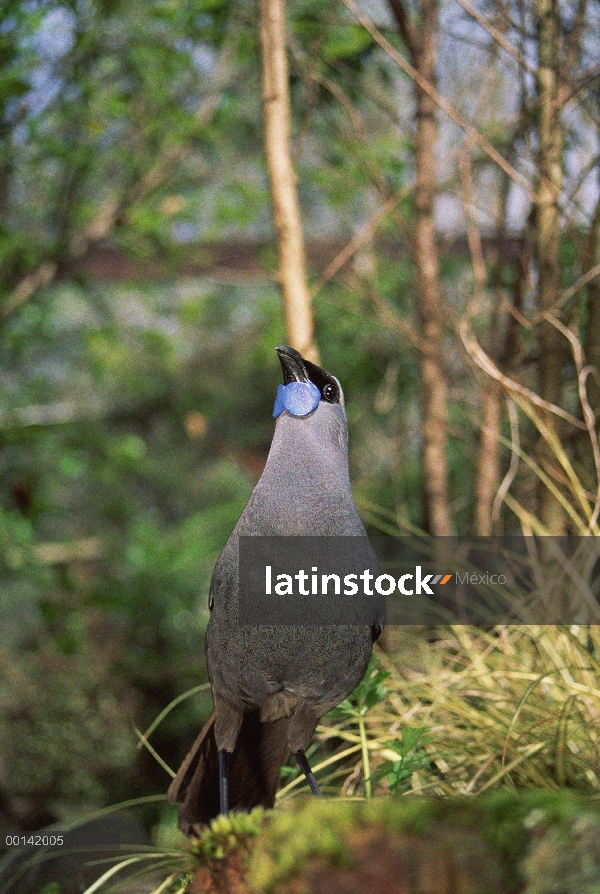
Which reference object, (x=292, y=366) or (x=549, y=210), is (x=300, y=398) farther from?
(x=549, y=210)

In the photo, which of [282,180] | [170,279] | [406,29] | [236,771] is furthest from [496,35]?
[170,279]

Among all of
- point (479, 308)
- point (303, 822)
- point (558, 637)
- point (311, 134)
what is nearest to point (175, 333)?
point (311, 134)

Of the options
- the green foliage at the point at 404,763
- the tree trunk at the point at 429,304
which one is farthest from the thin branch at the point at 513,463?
the green foliage at the point at 404,763

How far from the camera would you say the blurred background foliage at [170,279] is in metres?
1.64

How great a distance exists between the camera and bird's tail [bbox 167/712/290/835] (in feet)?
2.54

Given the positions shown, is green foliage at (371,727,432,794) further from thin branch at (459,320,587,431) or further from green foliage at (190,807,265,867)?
thin branch at (459,320,587,431)

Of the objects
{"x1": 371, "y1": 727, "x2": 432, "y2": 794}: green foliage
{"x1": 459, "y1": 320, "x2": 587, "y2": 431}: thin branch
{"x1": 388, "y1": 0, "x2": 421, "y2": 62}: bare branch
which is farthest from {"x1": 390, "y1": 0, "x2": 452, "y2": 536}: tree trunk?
{"x1": 371, "y1": 727, "x2": 432, "y2": 794}: green foliage

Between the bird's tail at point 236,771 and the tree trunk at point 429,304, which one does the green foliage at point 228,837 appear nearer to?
the bird's tail at point 236,771

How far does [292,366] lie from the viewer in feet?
2.45

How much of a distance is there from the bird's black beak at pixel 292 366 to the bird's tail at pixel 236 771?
13.2 inches

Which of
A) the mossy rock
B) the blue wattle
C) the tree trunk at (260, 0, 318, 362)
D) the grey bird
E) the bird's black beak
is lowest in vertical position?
the mossy rock

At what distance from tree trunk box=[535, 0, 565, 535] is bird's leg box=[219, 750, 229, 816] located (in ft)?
2.88

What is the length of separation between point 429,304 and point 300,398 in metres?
0.91

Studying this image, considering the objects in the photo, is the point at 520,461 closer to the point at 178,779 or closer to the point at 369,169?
the point at 369,169
